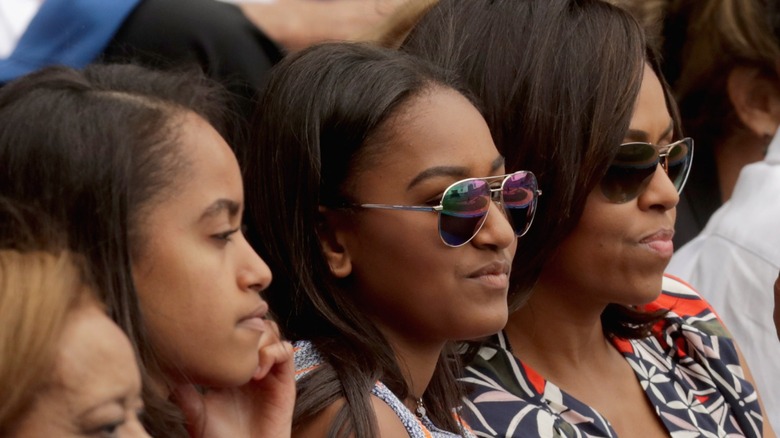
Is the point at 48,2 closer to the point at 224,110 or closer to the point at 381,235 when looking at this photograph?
the point at 224,110

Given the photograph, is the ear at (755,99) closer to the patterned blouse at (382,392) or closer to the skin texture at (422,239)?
the skin texture at (422,239)

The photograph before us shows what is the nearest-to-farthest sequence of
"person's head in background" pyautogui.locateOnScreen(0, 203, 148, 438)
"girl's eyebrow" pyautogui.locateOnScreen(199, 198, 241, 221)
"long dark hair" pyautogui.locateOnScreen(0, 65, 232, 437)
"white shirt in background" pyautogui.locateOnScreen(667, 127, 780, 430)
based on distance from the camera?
1. "person's head in background" pyautogui.locateOnScreen(0, 203, 148, 438)
2. "long dark hair" pyautogui.locateOnScreen(0, 65, 232, 437)
3. "girl's eyebrow" pyautogui.locateOnScreen(199, 198, 241, 221)
4. "white shirt in background" pyautogui.locateOnScreen(667, 127, 780, 430)

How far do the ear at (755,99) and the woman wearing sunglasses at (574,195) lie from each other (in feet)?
5.11

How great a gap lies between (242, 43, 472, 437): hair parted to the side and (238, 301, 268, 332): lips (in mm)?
319

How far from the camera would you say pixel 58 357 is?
1546 mm

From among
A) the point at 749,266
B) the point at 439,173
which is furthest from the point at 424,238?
the point at 749,266

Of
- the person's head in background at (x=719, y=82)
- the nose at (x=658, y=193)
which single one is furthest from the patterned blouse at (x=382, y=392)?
the person's head in background at (x=719, y=82)

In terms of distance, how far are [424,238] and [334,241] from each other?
18cm

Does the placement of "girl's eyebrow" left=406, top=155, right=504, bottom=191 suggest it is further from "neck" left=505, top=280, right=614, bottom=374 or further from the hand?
"neck" left=505, top=280, right=614, bottom=374

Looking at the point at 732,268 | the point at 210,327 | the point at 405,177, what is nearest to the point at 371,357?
the point at 405,177

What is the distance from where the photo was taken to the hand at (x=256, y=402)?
2.03 metres

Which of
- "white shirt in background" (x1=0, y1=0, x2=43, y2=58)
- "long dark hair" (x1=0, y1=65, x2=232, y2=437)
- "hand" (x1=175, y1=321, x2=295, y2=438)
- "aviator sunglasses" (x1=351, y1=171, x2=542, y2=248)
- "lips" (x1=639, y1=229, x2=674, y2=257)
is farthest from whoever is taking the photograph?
"white shirt in background" (x1=0, y1=0, x2=43, y2=58)

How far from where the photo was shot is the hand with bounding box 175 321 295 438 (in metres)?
2.03

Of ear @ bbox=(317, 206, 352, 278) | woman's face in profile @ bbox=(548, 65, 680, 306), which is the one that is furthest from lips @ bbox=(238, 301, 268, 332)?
woman's face in profile @ bbox=(548, 65, 680, 306)
